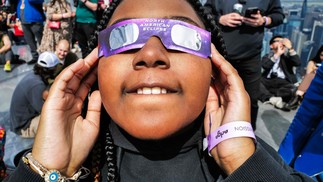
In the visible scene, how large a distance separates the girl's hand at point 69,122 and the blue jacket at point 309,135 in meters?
1.35

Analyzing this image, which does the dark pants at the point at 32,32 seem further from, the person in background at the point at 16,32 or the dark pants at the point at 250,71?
the dark pants at the point at 250,71

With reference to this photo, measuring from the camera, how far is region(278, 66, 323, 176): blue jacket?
1836 mm

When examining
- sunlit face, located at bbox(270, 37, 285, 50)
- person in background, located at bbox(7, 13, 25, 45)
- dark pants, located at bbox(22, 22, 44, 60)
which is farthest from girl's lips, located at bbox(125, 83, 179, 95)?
person in background, located at bbox(7, 13, 25, 45)

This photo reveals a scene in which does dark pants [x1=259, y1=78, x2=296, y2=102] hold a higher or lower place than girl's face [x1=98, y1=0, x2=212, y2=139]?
lower

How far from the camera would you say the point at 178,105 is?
38.8 inches

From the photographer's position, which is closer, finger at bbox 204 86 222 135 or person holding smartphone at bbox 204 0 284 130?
finger at bbox 204 86 222 135

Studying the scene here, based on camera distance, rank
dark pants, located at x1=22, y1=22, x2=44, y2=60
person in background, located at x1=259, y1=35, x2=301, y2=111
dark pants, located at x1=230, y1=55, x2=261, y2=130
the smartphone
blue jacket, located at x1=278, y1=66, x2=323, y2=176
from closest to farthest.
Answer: blue jacket, located at x1=278, y1=66, x2=323, y2=176 → the smartphone → dark pants, located at x1=230, y1=55, x2=261, y2=130 → person in background, located at x1=259, y1=35, x2=301, y2=111 → dark pants, located at x1=22, y1=22, x2=44, y2=60

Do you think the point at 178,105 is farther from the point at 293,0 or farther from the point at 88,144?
the point at 293,0

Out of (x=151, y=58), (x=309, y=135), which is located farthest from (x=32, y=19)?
(x=151, y=58)

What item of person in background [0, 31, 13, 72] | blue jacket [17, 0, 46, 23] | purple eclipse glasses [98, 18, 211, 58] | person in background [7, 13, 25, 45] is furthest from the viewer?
person in background [7, 13, 25, 45]

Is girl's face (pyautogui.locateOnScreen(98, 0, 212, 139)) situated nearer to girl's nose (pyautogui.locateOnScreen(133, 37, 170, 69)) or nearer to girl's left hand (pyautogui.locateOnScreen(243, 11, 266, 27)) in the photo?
girl's nose (pyautogui.locateOnScreen(133, 37, 170, 69))

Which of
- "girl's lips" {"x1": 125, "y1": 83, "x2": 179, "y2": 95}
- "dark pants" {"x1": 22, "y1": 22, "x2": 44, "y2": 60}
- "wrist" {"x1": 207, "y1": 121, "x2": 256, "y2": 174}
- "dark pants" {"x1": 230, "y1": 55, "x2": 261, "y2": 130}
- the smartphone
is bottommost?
"dark pants" {"x1": 22, "y1": 22, "x2": 44, "y2": 60}

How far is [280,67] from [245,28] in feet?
9.35

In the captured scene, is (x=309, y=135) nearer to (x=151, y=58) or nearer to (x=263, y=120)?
(x=151, y=58)
